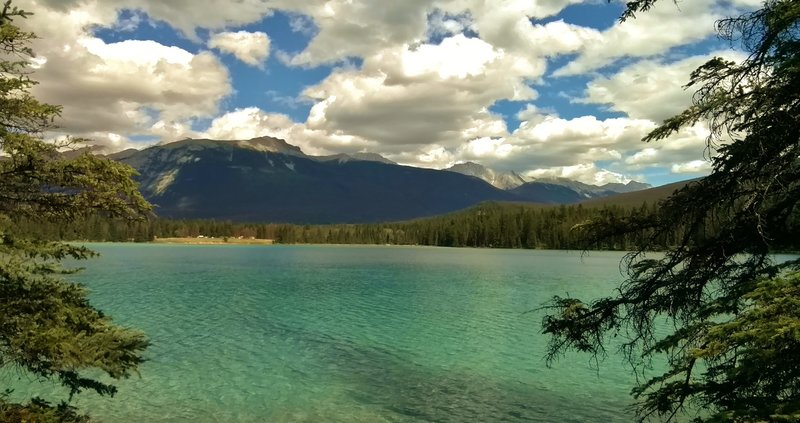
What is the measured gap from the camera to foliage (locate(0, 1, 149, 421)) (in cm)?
952

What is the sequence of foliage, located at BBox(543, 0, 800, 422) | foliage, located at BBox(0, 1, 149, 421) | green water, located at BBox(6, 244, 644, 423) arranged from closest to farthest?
foliage, located at BBox(543, 0, 800, 422)
foliage, located at BBox(0, 1, 149, 421)
green water, located at BBox(6, 244, 644, 423)

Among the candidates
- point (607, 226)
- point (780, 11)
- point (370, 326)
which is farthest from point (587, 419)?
point (370, 326)

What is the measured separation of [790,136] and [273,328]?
108 feet

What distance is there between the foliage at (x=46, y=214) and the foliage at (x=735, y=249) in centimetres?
893

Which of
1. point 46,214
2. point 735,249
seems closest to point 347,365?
point 46,214

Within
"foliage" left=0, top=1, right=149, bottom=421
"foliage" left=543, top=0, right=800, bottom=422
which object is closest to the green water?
"foliage" left=0, top=1, right=149, bottom=421

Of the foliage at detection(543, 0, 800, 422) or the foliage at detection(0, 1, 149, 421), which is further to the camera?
the foliage at detection(0, 1, 149, 421)

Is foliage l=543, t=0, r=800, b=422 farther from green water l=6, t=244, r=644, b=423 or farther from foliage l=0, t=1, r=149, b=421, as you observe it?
green water l=6, t=244, r=644, b=423

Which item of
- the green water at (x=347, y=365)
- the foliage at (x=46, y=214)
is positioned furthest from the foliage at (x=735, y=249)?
the green water at (x=347, y=365)

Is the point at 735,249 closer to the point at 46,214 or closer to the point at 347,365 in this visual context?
the point at 46,214

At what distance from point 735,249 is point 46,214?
13.4 m

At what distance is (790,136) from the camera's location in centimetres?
714

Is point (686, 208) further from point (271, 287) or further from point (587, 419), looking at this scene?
point (271, 287)

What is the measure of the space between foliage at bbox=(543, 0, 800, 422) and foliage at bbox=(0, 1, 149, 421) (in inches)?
352
